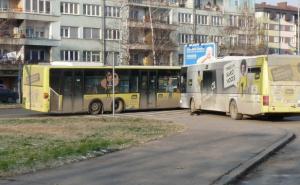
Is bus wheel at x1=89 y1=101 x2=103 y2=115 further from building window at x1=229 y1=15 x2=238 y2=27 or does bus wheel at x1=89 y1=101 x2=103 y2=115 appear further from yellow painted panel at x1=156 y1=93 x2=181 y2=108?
building window at x1=229 y1=15 x2=238 y2=27

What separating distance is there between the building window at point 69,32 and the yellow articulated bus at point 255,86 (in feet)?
169

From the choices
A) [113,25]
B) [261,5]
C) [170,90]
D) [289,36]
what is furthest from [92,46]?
[289,36]

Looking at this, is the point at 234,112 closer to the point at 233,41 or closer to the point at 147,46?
the point at 147,46

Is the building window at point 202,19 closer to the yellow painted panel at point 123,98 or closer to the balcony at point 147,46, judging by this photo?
the balcony at point 147,46

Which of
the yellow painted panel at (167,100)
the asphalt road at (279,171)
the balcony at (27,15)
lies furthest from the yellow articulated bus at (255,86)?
the balcony at (27,15)

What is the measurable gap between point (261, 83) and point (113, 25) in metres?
60.4

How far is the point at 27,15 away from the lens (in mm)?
75812

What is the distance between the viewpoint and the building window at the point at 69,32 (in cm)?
8106

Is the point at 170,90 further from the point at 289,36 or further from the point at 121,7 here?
the point at 289,36

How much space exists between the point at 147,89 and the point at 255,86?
1103 cm

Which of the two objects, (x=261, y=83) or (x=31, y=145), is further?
(x=261, y=83)

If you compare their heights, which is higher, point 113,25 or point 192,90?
point 113,25

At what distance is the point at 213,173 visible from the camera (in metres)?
11.2

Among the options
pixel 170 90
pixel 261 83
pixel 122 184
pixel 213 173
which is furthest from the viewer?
pixel 170 90
